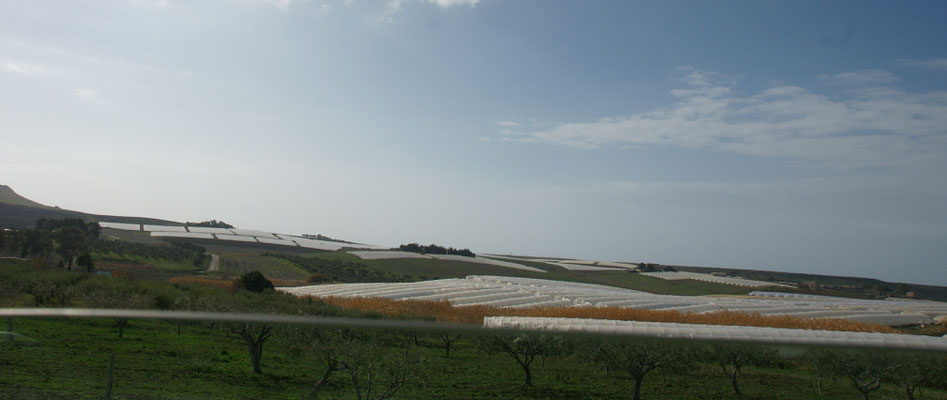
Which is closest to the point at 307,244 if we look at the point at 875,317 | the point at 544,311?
the point at 544,311

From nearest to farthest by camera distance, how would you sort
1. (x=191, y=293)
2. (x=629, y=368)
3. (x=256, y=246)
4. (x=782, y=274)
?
(x=629, y=368)
(x=191, y=293)
(x=256, y=246)
(x=782, y=274)

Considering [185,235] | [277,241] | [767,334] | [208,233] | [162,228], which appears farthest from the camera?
[277,241]

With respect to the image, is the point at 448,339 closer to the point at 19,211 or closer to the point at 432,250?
the point at 19,211

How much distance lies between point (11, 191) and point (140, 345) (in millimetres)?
41430

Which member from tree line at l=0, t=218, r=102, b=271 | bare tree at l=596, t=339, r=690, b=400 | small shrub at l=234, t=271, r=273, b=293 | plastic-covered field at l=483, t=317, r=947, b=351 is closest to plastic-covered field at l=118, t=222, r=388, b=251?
tree line at l=0, t=218, r=102, b=271

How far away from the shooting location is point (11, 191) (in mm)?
34781

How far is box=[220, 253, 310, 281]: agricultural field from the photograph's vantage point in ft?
109

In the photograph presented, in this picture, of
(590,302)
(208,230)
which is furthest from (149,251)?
(208,230)

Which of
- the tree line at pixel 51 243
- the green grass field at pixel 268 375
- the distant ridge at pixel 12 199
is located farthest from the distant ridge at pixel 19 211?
the green grass field at pixel 268 375

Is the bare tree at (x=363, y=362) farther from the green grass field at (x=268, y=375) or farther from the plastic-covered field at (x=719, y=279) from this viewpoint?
the plastic-covered field at (x=719, y=279)

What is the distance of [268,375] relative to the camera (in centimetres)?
318

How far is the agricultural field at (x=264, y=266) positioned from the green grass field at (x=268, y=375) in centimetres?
2849

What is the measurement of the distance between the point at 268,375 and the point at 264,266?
1489 inches

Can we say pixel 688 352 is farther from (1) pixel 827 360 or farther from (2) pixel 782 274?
(2) pixel 782 274
